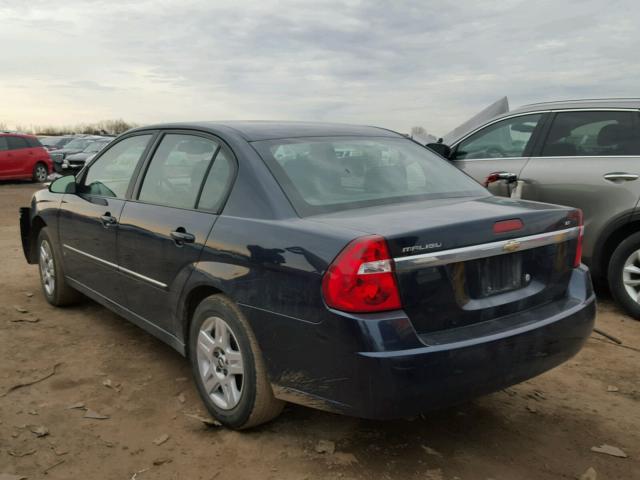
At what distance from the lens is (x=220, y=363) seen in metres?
3.16

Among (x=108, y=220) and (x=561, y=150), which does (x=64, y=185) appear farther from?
(x=561, y=150)

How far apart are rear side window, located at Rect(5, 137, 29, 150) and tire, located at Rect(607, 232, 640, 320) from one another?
62.1ft

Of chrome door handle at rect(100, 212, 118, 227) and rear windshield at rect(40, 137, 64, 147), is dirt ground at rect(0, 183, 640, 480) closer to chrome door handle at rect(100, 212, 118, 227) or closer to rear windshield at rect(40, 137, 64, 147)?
chrome door handle at rect(100, 212, 118, 227)

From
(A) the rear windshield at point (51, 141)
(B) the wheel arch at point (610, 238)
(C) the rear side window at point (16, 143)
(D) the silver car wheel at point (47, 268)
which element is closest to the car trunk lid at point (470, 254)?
(B) the wheel arch at point (610, 238)

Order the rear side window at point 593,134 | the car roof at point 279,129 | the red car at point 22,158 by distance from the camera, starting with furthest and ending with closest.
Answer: the red car at point 22,158 < the rear side window at point 593,134 < the car roof at point 279,129

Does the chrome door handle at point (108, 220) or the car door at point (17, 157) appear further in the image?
the car door at point (17, 157)

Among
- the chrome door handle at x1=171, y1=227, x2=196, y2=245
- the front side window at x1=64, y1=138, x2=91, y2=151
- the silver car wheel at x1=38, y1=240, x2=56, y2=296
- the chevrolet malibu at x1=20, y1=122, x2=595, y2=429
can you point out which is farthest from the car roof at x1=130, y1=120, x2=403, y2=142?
the front side window at x1=64, y1=138, x2=91, y2=151

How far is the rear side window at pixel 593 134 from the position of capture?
5.20m

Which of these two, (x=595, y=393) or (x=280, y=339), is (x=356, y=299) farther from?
(x=595, y=393)

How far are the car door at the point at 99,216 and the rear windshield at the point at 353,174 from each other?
1.32 m

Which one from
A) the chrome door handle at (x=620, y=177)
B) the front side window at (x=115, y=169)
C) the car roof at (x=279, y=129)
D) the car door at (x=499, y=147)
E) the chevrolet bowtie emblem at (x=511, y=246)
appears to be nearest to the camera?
the chevrolet bowtie emblem at (x=511, y=246)

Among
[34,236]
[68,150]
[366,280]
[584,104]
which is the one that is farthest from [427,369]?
[68,150]

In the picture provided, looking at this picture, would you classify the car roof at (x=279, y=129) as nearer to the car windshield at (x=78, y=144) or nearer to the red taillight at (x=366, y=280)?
the red taillight at (x=366, y=280)

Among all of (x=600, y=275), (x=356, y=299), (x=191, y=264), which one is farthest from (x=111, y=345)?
(x=600, y=275)
